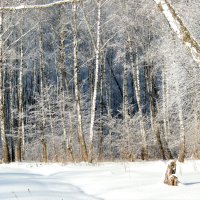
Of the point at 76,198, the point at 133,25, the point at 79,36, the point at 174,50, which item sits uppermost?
the point at 79,36

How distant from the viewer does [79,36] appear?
33562mm

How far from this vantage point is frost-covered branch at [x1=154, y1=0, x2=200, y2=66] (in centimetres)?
535

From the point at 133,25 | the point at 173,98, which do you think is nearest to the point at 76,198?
the point at 173,98

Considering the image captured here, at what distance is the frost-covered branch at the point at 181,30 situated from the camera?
535 cm

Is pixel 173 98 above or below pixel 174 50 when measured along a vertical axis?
below

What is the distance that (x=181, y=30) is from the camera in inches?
216

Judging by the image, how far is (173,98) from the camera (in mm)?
17062

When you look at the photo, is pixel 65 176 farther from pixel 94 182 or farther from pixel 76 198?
pixel 76 198

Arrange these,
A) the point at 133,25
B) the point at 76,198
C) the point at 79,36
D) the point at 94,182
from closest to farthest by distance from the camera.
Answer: the point at 76,198 → the point at 94,182 → the point at 133,25 → the point at 79,36

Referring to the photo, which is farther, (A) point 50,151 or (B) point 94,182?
(A) point 50,151

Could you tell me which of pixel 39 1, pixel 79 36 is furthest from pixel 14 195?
pixel 79 36

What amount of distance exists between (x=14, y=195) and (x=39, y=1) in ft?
71.0

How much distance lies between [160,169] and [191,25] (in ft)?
23.5

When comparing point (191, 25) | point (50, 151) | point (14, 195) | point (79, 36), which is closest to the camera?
point (14, 195)
